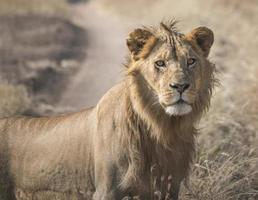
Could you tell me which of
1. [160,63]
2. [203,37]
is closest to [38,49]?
[203,37]

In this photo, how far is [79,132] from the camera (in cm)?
652

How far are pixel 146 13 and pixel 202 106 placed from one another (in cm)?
2235

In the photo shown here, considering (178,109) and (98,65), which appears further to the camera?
(98,65)

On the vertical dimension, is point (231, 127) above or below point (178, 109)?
below

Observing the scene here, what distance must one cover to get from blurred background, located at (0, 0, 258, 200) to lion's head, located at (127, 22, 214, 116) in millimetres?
→ 499

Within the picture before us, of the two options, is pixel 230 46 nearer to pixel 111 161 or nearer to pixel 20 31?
pixel 20 31

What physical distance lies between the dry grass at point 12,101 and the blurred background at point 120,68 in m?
0.01

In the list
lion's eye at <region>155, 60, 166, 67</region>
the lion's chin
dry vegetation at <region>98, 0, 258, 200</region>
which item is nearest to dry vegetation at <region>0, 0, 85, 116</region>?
dry vegetation at <region>98, 0, 258, 200</region>

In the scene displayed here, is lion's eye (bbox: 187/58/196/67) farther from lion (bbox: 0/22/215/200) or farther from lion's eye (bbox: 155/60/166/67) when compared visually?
lion's eye (bbox: 155/60/166/67)

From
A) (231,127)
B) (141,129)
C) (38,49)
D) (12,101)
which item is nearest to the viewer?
(141,129)

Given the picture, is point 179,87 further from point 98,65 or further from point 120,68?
point 98,65

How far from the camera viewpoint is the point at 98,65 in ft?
54.4

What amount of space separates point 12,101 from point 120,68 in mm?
5572

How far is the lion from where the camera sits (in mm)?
6129
